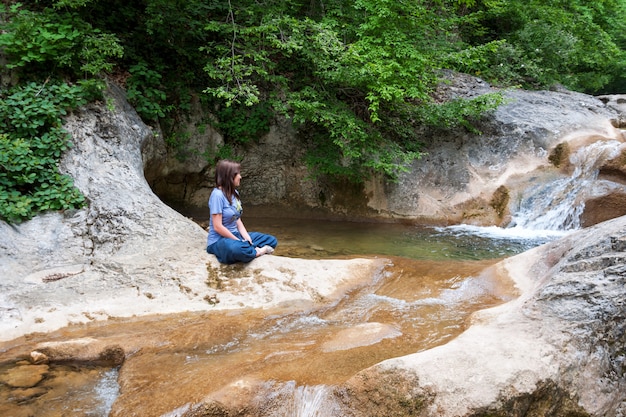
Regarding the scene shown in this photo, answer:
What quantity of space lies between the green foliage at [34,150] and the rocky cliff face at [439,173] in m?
3.32

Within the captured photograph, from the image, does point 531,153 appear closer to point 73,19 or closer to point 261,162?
point 261,162

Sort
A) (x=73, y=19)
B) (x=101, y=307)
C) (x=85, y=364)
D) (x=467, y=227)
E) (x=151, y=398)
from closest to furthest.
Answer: (x=151, y=398)
(x=85, y=364)
(x=101, y=307)
(x=73, y=19)
(x=467, y=227)

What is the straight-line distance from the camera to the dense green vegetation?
555 centimetres

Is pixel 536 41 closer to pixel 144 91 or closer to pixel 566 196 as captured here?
pixel 566 196

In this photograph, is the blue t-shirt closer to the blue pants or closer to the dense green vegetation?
the blue pants

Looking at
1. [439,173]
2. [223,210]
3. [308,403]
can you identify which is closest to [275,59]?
[439,173]

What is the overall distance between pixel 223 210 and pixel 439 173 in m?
6.26

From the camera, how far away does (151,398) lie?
297cm

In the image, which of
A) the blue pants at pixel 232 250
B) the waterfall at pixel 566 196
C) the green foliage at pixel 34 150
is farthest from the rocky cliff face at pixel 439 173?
the blue pants at pixel 232 250

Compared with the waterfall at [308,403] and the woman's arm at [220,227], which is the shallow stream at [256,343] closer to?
the waterfall at [308,403]

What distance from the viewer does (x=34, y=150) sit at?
5383 mm

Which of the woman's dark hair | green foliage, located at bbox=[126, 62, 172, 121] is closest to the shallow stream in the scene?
the woman's dark hair

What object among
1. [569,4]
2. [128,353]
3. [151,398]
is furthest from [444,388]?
[569,4]

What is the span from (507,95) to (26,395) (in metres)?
10.9
